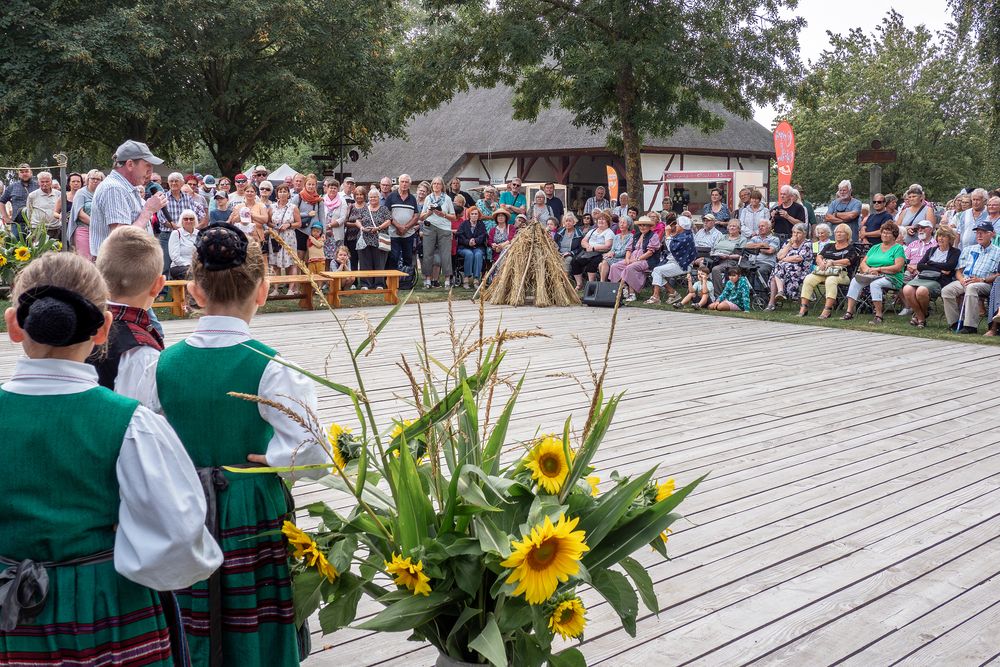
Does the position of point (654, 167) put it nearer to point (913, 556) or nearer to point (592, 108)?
point (592, 108)

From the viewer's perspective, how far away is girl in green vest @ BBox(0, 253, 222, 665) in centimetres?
174

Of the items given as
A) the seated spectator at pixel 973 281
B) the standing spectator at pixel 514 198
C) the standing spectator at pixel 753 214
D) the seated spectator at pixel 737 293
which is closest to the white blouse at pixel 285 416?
the seated spectator at pixel 973 281

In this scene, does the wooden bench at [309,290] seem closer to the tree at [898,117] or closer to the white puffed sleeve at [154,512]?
the white puffed sleeve at [154,512]

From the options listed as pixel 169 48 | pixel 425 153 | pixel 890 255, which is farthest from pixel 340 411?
pixel 425 153

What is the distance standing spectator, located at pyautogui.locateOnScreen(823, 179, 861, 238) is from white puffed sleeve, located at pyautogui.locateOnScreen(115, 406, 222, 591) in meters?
12.3

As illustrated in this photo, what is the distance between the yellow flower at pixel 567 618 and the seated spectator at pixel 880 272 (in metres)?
9.86

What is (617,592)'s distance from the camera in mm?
2141

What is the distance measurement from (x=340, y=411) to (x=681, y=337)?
4812 millimetres

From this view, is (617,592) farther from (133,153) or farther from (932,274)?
(932,274)

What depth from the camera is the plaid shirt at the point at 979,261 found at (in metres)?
10.2

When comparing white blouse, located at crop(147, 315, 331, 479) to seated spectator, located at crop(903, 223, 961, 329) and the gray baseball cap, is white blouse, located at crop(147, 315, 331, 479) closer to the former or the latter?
the gray baseball cap

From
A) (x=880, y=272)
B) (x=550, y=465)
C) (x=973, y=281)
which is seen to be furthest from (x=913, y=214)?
(x=550, y=465)

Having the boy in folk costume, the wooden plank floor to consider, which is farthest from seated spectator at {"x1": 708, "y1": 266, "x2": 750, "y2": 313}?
the boy in folk costume

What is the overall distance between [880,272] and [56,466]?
36.1 feet
